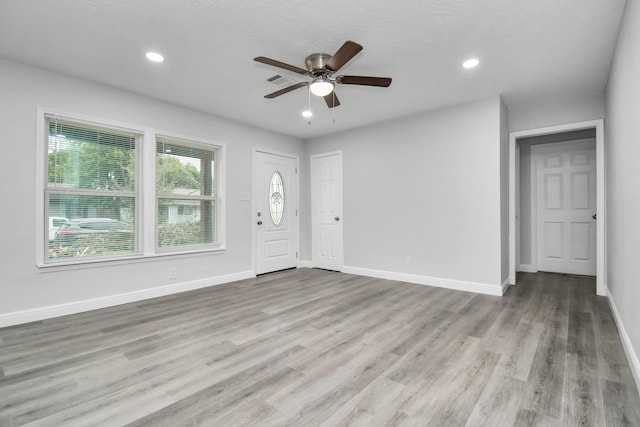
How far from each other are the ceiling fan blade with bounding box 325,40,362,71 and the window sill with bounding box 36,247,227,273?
3.15 m

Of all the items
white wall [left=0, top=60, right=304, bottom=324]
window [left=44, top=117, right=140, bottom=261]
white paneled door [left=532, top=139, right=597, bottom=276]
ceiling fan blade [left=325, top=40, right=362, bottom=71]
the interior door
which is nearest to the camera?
ceiling fan blade [left=325, top=40, right=362, bottom=71]

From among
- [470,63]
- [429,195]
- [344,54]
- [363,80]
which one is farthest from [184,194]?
[470,63]

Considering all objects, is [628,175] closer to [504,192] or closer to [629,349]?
[629,349]

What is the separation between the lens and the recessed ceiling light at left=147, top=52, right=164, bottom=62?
113 inches

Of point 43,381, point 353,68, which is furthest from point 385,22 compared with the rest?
point 43,381

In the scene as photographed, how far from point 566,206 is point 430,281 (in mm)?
2836

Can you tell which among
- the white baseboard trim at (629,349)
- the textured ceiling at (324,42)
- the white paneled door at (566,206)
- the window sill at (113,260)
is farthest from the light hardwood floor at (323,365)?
the textured ceiling at (324,42)

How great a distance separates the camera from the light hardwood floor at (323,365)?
5.41ft

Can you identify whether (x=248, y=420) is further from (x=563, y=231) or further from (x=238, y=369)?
(x=563, y=231)

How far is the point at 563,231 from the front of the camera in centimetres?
512

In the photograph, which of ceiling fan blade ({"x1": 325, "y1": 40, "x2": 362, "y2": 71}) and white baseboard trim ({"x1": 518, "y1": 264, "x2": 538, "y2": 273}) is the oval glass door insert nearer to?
ceiling fan blade ({"x1": 325, "y1": 40, "x2": 362, "y2": 71})

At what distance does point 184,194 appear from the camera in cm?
437

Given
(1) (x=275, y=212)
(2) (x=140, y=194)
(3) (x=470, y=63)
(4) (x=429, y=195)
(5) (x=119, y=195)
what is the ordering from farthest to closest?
(1) (x=275, y=212) < (4) (x=429, y=195) < (2) (x=140, y=194) < (5) (x=119, y=195) < (3) (x=470, y=63)

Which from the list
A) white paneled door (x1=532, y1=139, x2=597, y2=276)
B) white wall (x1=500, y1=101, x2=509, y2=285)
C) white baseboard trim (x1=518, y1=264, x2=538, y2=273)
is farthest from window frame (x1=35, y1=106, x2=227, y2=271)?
white paneled door (x1=532, y1=139, x2=597, y2=276)
